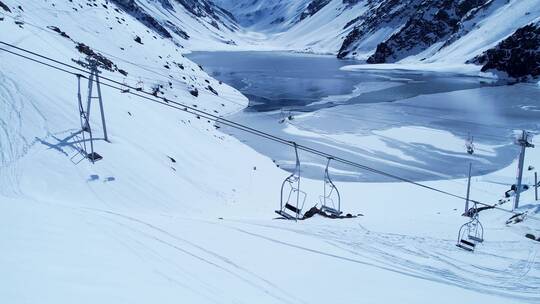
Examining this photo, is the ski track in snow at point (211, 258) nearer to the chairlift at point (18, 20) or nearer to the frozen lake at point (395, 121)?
the frozen lake at point (395, 121)

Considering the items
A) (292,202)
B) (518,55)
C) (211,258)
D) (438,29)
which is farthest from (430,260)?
(438,29)

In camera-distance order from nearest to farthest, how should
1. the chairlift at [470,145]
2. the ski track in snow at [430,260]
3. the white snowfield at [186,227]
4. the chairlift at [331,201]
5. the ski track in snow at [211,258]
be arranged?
1. the white snowfield at [186,227]
2. the ski track in snow at [211,258]
3. the ski track in snow at [430,260]
4. the chairlift at [331,201]
5. the chairlift at [470,145]

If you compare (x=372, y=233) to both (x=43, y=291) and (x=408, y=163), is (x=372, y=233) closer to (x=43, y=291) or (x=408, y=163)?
(x=43, y=291)

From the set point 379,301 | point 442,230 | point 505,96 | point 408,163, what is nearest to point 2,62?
point 379,301

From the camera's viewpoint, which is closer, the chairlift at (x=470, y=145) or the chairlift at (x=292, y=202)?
the chairlift at (x=292, y=202)

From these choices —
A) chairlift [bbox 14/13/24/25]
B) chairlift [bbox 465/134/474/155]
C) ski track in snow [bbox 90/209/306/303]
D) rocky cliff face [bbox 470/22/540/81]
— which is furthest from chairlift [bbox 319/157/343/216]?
rocky cliff face [bbox 470/22/540/81]

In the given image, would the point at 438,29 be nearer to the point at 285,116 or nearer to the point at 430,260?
the point at 285,116

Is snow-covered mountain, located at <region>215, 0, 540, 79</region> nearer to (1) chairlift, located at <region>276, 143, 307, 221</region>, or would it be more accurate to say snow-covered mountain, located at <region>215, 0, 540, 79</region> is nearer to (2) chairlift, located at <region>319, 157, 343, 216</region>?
(2) chairlift, located at <region>319, 157, 343, 216</region>

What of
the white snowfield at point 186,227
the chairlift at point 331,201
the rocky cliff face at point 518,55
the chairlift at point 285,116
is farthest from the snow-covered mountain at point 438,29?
the chairlift at point 331,201
